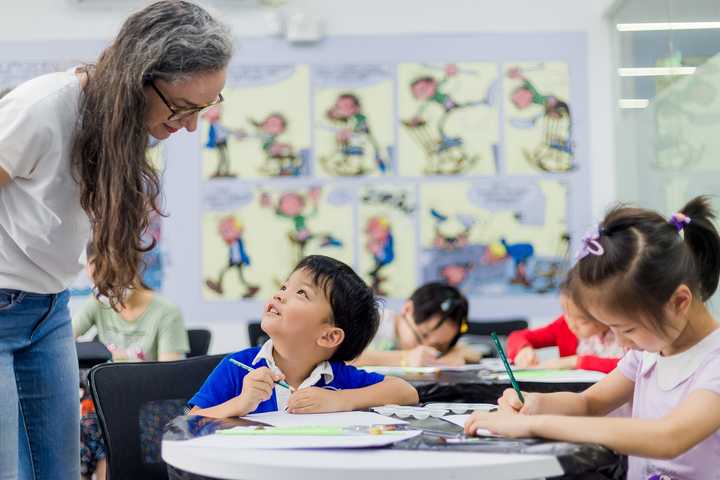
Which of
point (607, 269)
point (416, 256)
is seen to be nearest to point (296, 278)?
point (607, 269)

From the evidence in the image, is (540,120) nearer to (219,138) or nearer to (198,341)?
(219,138)

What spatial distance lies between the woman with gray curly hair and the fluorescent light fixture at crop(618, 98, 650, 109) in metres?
3.15

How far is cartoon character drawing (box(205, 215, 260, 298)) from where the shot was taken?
5.24 meters

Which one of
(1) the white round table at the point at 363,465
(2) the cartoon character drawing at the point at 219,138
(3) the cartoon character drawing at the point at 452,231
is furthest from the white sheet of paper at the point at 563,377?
(2) the cartoon character drawing at the point at 219,138

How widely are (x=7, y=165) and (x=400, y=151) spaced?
380cm

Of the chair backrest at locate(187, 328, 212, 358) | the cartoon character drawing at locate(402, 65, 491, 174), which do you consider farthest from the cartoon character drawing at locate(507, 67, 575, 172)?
the chair backrest at locate(187, 328, 212, 358)

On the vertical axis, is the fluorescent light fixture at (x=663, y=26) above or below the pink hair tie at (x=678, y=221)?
above

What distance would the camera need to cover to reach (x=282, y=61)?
5277 mm

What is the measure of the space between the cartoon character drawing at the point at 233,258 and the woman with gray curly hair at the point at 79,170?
11.2 ft

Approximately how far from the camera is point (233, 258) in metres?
5.25

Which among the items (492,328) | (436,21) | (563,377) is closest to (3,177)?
(563,377)

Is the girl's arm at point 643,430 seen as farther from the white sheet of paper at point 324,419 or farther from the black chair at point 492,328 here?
the black chair at point 492,328

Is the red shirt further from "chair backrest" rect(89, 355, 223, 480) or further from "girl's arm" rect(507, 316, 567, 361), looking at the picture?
"chair backrest" rect(89, 355, 223, 480)

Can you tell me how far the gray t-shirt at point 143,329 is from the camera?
3.59 metres
